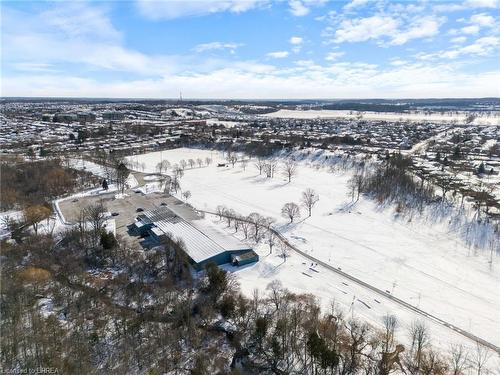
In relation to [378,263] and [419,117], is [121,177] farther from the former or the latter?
[419,117]

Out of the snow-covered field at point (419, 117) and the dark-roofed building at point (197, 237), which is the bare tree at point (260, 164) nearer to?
the dark-roofed building at point (197, 237)

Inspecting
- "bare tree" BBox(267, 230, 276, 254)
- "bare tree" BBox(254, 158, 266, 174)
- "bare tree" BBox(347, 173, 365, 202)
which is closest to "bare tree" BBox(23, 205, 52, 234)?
"bare tree" BBox(267, 230, 276, 254)

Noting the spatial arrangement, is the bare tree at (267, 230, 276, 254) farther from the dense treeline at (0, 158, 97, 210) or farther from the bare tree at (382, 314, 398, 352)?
the dense treeline at (0, 158, 97, 210)

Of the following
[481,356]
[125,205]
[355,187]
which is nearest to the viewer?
[481,356]

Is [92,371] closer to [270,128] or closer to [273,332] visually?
[273,332]

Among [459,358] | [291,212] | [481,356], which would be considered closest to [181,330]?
[459,358]

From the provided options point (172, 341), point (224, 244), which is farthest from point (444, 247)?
point (172, 341)
